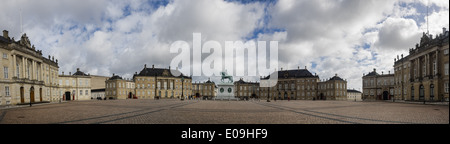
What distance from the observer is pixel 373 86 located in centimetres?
6719

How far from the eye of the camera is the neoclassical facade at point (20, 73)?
2756cm

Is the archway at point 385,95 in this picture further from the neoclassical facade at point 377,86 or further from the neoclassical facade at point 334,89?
the neoclassical facade at point 334,89

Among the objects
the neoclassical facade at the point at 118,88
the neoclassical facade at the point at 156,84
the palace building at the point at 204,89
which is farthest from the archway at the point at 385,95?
the neoclassical facade at the point at 118,88

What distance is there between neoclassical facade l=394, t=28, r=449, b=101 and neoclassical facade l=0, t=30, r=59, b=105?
55.1 meters

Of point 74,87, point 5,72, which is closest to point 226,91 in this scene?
point 5,72

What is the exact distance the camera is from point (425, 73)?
35.2 metres

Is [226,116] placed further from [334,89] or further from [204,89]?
[204,89]

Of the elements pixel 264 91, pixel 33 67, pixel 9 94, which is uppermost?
pixel 33 67

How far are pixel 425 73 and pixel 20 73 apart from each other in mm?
64084

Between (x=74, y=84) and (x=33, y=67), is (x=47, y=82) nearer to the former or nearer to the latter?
(x=33, y=67)

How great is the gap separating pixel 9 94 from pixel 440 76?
202 ft

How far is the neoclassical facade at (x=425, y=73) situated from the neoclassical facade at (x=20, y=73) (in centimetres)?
5511
